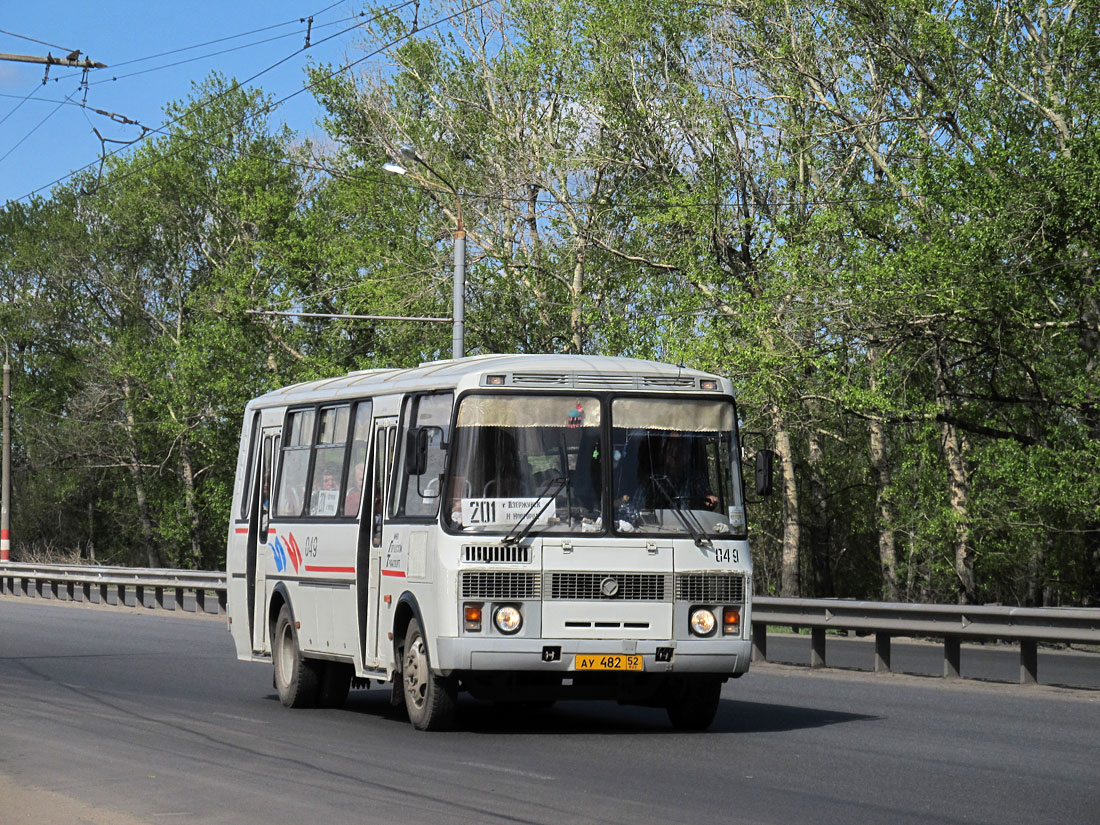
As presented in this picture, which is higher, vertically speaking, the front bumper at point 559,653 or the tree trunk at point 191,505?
the tree trunk at point 191,505

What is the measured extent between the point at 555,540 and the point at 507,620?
669 millimetres

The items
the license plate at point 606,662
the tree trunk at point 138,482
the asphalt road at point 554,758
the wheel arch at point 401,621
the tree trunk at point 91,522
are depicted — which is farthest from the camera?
the tree trunk at point 91,522

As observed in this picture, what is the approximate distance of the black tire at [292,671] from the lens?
15.5 metres

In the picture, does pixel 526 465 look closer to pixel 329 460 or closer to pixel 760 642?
pixel 329 460

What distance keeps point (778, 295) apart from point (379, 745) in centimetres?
2069

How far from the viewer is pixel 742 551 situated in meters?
13.1

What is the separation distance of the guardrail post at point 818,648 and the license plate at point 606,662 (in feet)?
26.7

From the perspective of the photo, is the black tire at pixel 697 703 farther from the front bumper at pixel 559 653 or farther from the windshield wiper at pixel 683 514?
the windshield wiper at pixel 683 514

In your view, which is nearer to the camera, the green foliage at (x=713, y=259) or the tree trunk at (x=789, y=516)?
the green foliage at (x=713, y=259)

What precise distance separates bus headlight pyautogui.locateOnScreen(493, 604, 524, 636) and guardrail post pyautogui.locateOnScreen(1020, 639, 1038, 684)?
7319mm

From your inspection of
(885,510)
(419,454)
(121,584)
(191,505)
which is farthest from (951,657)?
(191,505)

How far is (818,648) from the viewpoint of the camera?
67.3 ft

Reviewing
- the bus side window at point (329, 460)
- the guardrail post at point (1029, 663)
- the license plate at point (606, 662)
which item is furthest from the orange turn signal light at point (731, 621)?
the guardrail post at point (1029, 663)

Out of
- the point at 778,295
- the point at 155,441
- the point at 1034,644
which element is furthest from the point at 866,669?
the point at 155,441
